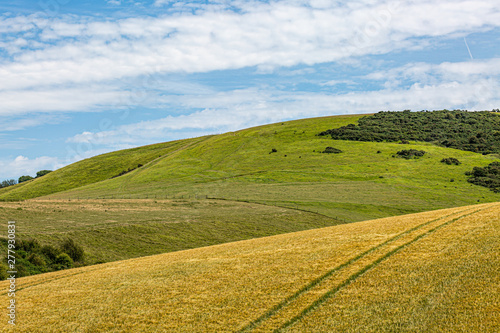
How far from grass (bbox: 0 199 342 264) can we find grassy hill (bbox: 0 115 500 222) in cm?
1156

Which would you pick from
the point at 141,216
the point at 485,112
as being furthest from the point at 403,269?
the point at 485,112

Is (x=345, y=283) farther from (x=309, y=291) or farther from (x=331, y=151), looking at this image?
(x=331, y=151)

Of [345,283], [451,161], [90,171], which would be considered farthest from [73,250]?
[90,171]

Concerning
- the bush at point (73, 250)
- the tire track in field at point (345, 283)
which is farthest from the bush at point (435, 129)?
the tire track in field at point (345, 283)

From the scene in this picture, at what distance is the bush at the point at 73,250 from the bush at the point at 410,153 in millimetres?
97746

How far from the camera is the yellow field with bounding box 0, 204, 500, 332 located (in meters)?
15.2

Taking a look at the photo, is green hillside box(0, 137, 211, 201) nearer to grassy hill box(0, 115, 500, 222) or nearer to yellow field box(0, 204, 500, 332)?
grassy hill box(0, 115, 500, 222)

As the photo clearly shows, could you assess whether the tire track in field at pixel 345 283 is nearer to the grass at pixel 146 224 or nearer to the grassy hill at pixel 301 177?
the grass at pixel 146 224

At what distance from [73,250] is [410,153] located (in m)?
102

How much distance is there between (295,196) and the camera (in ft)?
290

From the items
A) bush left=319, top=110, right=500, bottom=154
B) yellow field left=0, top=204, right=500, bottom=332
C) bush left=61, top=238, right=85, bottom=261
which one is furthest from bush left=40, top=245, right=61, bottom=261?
Answer: bush left=319, top=110, right=500, bottom=154

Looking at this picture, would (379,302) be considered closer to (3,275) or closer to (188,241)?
(3,275)

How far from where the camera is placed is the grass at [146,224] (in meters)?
47.9

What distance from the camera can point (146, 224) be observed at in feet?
190
